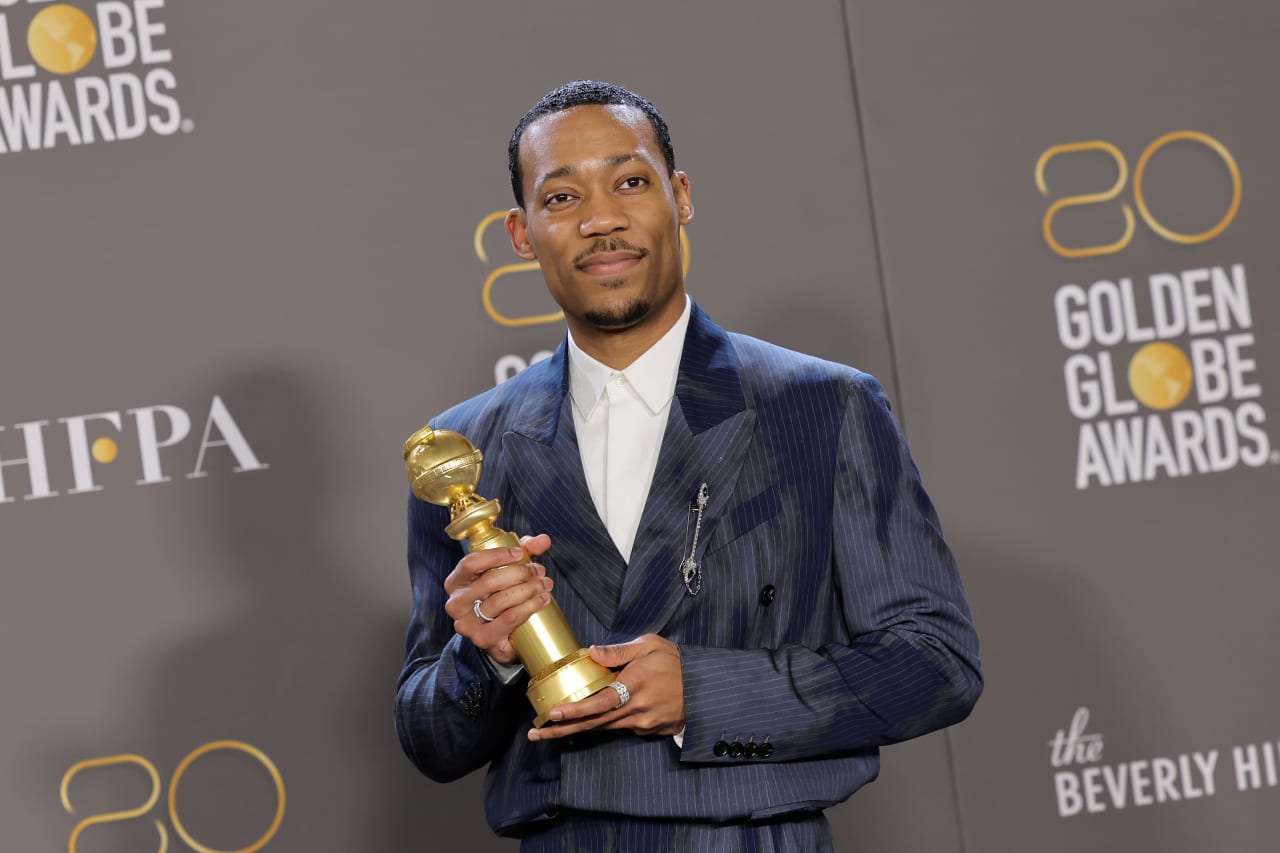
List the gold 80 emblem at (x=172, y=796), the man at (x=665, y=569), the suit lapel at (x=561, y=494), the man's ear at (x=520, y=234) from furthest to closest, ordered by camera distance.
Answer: the gold 80 emblem at (x=172, y=796), the man's ear at (x=520, y=234), the suit lapel at (x=561, y=494), the man at (x=665, y=569)

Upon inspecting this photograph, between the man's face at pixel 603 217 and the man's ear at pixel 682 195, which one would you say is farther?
the man's ear at pixel 682 195

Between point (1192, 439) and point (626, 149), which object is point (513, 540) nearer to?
point (626, 149)

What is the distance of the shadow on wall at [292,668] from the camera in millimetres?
2965

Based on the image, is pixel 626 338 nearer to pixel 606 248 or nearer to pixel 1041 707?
pixel 606 248

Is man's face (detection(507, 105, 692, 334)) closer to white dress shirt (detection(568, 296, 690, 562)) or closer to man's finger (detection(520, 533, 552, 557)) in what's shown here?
white dress shirt (detection(568, 296, 690, 562))

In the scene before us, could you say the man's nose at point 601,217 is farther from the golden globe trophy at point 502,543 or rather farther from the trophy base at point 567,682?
the trophy base at point 567,682

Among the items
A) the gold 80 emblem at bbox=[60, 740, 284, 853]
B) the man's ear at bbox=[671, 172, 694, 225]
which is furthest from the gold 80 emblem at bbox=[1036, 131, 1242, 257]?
the gold 80 emblem at bbox=[60, 740, 284, 853]

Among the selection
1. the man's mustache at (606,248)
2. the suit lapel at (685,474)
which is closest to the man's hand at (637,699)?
the suit lapel at (685,474)

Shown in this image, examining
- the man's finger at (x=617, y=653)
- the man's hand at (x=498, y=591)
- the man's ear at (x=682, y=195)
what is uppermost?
the man's ear at (x=682, y=195)

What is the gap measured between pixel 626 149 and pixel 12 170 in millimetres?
1694

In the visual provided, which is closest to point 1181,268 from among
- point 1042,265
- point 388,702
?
point 1042,265

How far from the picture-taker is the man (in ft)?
5.59

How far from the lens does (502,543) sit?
5.32 ft

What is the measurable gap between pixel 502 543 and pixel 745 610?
1.12 ft
